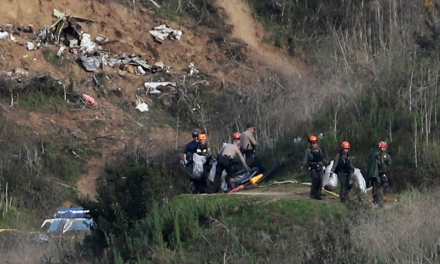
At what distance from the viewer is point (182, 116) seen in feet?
95.6

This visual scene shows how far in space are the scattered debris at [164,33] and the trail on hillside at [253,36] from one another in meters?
2.00

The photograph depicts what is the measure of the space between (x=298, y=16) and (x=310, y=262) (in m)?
20.3

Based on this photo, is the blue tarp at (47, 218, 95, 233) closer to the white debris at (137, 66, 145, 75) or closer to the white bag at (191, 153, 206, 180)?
the white bag at (191, 153, 206, 180)

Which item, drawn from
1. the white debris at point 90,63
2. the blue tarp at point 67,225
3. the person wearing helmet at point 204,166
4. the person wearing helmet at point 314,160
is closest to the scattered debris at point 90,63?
the white debris at point 90,63

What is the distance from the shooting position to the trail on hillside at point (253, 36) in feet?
105

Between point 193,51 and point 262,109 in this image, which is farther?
point 193,51

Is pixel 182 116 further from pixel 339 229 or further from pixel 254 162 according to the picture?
pixel 339 229

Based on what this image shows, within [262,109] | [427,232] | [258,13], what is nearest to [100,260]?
[427,232]

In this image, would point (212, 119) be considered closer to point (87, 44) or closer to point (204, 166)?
point (87, 44)

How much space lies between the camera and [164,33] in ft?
105

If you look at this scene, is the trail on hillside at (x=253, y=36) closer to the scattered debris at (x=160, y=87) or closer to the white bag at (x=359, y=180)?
the scattered debris at (x=160, y=87)

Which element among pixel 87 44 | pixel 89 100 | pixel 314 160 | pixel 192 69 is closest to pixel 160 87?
pixel 192 69

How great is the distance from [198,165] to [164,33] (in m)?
12.5

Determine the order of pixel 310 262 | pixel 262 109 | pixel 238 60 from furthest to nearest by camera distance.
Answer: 1. pixel 238 60
2. pixel 262 109
3. pixel 310 262
